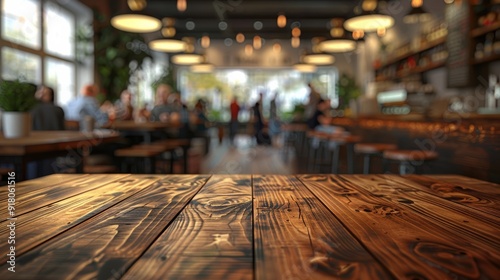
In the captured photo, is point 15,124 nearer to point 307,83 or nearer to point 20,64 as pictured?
point 20,64

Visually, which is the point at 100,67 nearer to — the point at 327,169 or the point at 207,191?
the point at 327,169

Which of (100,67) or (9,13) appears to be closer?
(9,13)

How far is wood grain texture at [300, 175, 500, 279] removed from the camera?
604 millimetres

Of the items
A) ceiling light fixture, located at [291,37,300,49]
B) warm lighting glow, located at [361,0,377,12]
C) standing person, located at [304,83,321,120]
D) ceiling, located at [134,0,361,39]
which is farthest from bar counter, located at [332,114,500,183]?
ceiling light fixture, located at [291,37,300,49]

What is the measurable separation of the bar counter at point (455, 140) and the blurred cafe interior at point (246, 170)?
2 centimetres

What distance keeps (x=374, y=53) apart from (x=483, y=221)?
447 inches

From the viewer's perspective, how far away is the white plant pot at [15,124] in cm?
266

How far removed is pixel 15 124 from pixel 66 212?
2.08 metres

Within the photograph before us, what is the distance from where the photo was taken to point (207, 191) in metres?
1.20

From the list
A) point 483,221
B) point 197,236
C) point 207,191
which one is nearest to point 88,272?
point 197,236

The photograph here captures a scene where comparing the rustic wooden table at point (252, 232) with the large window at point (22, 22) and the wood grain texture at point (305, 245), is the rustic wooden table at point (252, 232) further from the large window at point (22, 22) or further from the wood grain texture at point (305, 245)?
the large window at point (22, 22)

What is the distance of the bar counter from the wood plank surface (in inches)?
88.2

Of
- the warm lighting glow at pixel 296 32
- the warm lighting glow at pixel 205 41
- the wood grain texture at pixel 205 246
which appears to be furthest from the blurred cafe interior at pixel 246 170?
the warm lighting glow at pixel 296 32

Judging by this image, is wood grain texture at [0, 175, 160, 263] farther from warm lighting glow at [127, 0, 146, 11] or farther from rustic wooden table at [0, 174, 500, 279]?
warm lighting glow at [127, 0, 146, 11]
